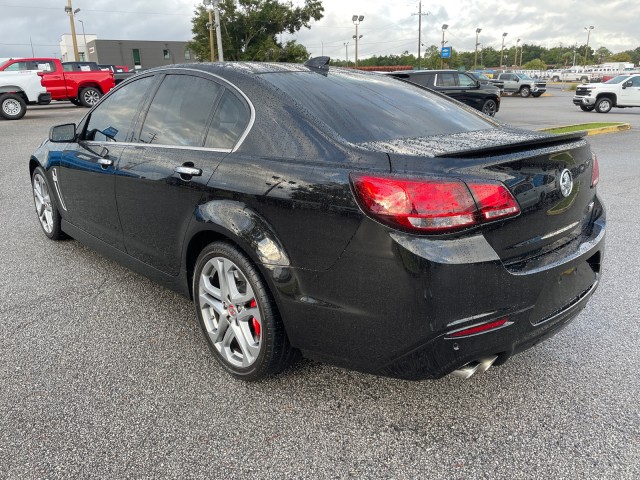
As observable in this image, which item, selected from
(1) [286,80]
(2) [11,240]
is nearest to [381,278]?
(1) [286,80]

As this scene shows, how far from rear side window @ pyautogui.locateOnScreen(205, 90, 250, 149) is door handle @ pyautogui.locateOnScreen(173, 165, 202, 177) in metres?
0.16

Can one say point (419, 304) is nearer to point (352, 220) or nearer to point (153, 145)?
point (352, 220)

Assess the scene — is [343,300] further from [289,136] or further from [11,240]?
[11,240]

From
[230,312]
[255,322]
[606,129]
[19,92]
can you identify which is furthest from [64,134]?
[19,92]

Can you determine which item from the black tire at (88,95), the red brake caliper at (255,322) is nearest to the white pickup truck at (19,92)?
the black tire at (88,95)

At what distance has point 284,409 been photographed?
8.18ft

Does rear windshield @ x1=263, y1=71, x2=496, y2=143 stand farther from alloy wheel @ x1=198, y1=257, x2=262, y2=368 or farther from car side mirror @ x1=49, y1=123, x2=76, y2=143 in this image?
car side mirror @ x1=49, y1=123, x2=76, y2=143

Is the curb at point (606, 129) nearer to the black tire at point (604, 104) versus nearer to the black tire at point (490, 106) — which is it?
the black tire at point (490, 106)

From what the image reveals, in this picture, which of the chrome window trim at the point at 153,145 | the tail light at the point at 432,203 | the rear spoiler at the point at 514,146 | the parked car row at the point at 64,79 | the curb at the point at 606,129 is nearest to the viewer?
the tail light at the point at 432,203

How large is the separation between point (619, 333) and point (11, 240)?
17.5 ft

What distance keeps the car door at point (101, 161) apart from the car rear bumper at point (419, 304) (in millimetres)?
1831

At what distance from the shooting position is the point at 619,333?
125 inches

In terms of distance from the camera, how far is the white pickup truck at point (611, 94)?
22.7 metres

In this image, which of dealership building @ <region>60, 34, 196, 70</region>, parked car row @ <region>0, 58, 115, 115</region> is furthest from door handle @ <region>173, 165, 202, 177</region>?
dealership building @ <region>60, 34, 196, 70</region>
